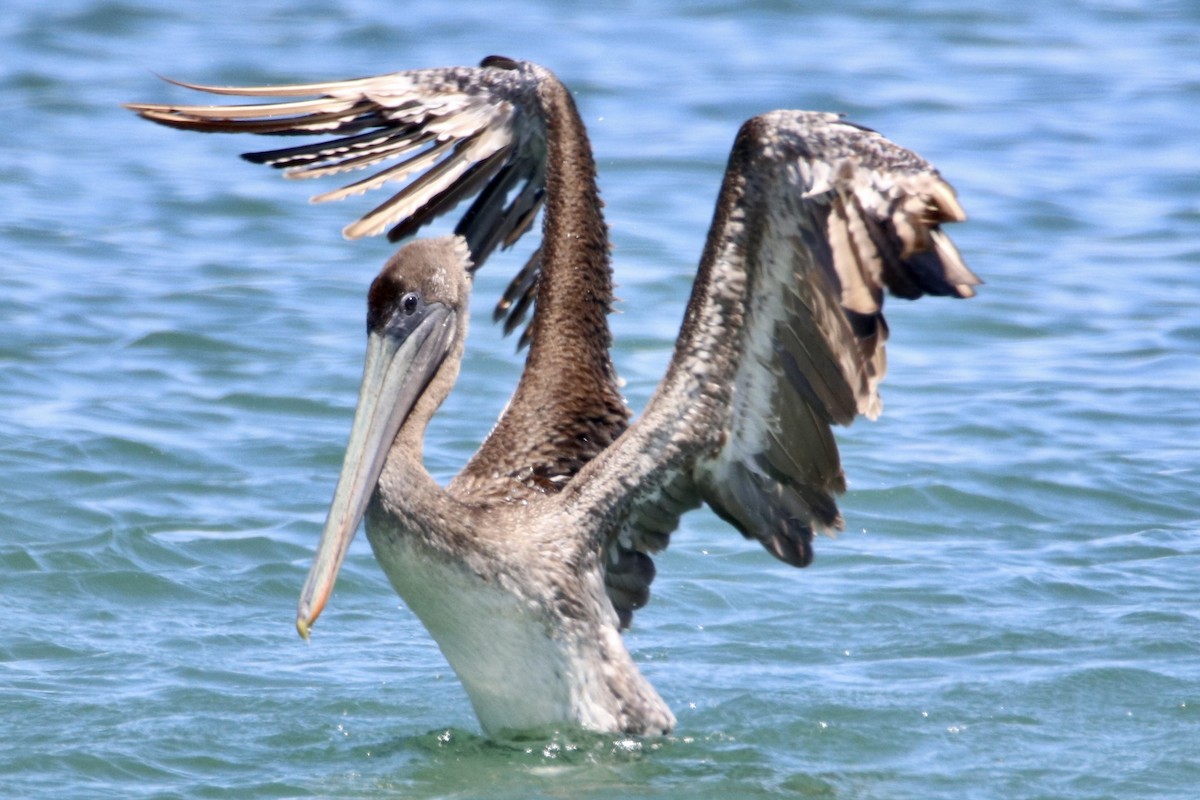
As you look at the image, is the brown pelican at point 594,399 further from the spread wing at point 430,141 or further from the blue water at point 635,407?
the blue water at point 635,407

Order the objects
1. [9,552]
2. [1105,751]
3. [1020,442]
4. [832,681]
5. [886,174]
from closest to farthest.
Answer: [886,174] < [1105,751] < [832,681] < [9,552] < [1020,442]

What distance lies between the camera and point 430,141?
7082 millimetres

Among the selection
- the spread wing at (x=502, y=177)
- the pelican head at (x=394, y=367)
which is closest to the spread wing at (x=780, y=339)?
the spread wing at (x=502, y=177)

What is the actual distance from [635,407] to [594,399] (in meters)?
2.80

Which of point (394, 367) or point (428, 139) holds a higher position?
point (428, 139)

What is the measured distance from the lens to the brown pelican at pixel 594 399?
5.29 meters

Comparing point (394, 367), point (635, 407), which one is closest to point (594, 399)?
point (394, 367)

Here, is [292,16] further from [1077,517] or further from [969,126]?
[1077,517]

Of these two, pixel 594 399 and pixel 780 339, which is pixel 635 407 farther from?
pixel 780 339

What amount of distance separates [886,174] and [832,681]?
2.07 metres

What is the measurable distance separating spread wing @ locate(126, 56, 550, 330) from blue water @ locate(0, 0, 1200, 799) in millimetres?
1542

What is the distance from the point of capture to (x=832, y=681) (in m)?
6.50

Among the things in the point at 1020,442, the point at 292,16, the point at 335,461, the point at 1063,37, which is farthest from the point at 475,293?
the point at 1063,37

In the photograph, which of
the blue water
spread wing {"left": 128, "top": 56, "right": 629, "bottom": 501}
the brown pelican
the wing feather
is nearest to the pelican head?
the brown pelican
